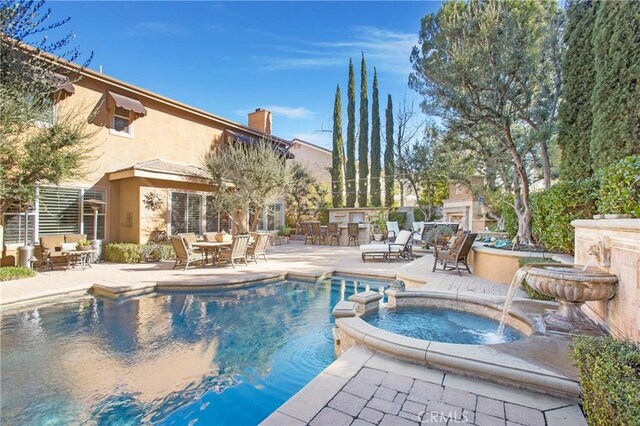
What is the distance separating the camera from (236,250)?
10188 millimetres

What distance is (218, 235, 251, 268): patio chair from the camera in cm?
1004

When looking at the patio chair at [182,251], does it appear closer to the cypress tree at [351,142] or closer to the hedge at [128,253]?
the hedge at [128,253]

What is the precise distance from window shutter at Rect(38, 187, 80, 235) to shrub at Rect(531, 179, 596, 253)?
46.1ft

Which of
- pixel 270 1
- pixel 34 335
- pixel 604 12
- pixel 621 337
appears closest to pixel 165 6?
pixel 270 1

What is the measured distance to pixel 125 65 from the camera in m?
12.6

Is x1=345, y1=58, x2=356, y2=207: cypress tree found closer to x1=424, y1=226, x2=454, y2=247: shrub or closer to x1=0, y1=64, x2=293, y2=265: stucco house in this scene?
x1=424, y1=226, x2=454, y2=247: shrub

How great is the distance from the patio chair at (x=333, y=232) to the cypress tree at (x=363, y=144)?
8.31 m

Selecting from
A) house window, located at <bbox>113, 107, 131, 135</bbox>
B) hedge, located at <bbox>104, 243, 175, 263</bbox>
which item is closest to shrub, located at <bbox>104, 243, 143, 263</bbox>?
hedge, located at <bbox>104, 243, 175, 263</bbox>

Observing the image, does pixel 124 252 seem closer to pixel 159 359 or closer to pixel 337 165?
pixel 159 359

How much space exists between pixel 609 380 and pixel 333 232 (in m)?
15.1

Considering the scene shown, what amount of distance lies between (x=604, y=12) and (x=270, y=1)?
29.2ft

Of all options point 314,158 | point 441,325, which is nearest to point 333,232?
point 441,325

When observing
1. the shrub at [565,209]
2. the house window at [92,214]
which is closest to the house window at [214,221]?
the house window at [92,214]

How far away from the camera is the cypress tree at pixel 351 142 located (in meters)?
25.0
